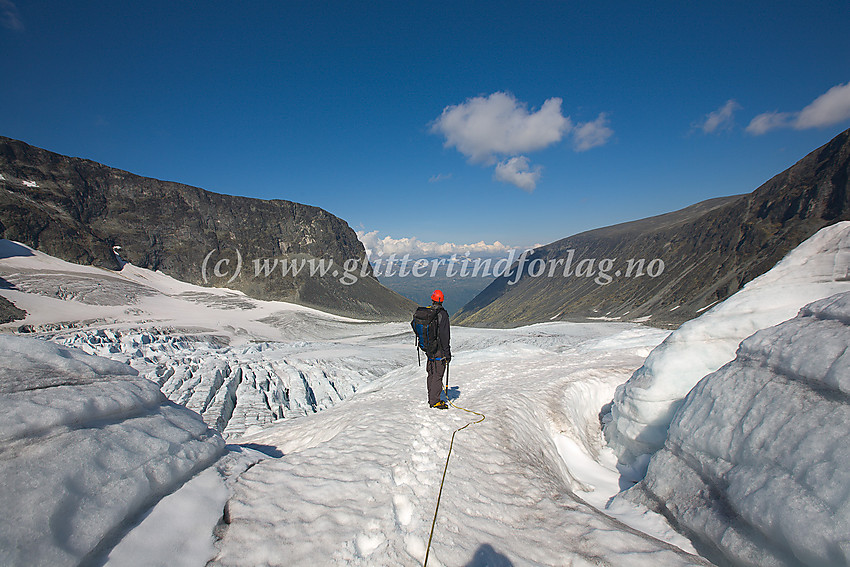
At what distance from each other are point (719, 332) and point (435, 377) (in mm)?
5202

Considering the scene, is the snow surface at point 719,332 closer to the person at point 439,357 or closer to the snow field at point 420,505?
the snow field at point 420,505

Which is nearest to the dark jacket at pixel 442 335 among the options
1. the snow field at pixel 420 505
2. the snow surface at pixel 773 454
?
the snow field at pixel 420 505

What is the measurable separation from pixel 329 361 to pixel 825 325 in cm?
1998

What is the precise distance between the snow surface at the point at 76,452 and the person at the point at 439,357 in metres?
3.95

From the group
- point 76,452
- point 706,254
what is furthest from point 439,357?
point 706,254

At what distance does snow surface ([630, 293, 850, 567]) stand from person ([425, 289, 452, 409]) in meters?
3.65

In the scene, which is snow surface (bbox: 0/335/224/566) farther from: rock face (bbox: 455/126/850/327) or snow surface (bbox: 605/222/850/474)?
rock face (bbox: 455/126/850/327)

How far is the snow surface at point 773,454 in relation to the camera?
8.70 ft

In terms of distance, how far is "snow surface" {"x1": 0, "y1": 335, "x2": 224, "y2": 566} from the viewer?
2.05 metres

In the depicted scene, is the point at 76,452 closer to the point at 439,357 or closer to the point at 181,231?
the point at 439,357

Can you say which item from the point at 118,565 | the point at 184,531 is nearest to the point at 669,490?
the point at 184,531

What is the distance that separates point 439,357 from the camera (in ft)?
22.8

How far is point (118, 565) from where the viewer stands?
2236 millimetres

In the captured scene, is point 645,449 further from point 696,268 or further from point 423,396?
Result: point 696,268
